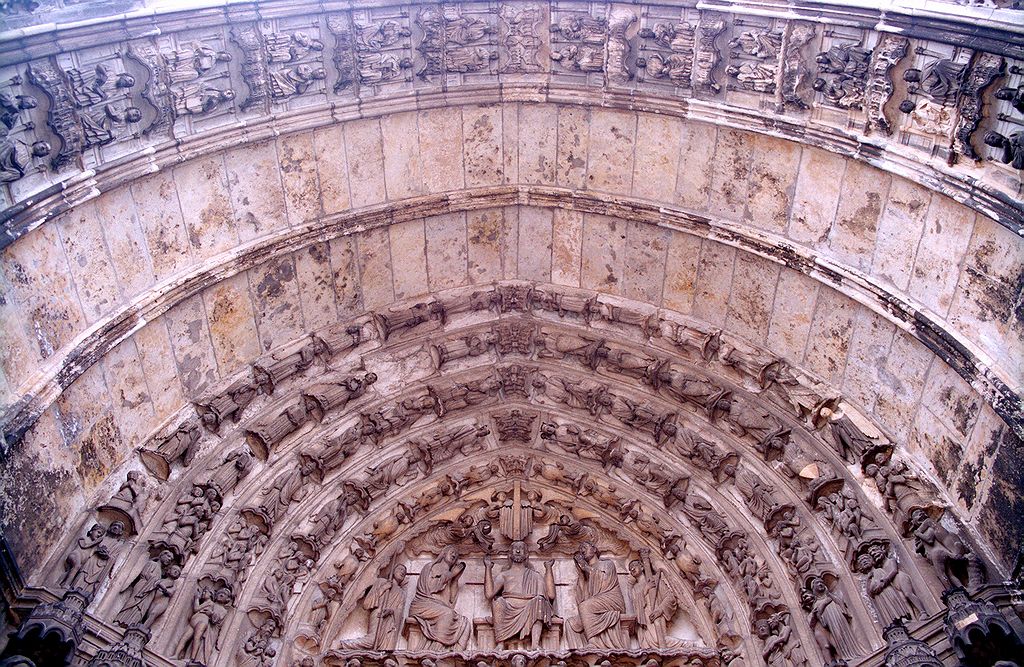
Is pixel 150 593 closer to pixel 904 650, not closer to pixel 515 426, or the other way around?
pixel 515 426

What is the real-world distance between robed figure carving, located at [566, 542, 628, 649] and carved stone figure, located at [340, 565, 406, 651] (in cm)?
137

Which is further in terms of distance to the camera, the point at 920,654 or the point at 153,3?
the point at 153,3

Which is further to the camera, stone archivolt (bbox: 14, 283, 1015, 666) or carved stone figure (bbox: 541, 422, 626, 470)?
carved stone figure (bbox: 541, 422, 626, 470)

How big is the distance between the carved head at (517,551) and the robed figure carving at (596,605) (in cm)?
44

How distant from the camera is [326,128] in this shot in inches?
414

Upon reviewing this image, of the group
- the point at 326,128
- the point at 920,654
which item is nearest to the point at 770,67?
the point at 326,128

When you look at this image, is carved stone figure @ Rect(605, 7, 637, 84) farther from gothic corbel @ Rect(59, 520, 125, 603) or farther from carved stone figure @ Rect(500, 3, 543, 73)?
gothic corbel @ Rect(59, 520, 125, 603)

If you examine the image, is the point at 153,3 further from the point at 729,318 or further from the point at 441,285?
the point at 729,318

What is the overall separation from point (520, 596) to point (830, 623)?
258cm

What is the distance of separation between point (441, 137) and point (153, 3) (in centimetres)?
273

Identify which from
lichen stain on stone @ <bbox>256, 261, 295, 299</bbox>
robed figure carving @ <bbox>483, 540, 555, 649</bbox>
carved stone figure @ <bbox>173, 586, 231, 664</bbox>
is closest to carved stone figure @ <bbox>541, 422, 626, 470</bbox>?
robed figure carving @ <bbox>483, 540, 555, 649</bbox>

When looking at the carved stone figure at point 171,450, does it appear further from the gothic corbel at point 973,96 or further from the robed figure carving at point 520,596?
the gothic corbel at point 973,96

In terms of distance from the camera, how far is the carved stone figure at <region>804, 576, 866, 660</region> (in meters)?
8.78

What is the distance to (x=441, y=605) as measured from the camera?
33.6ft
